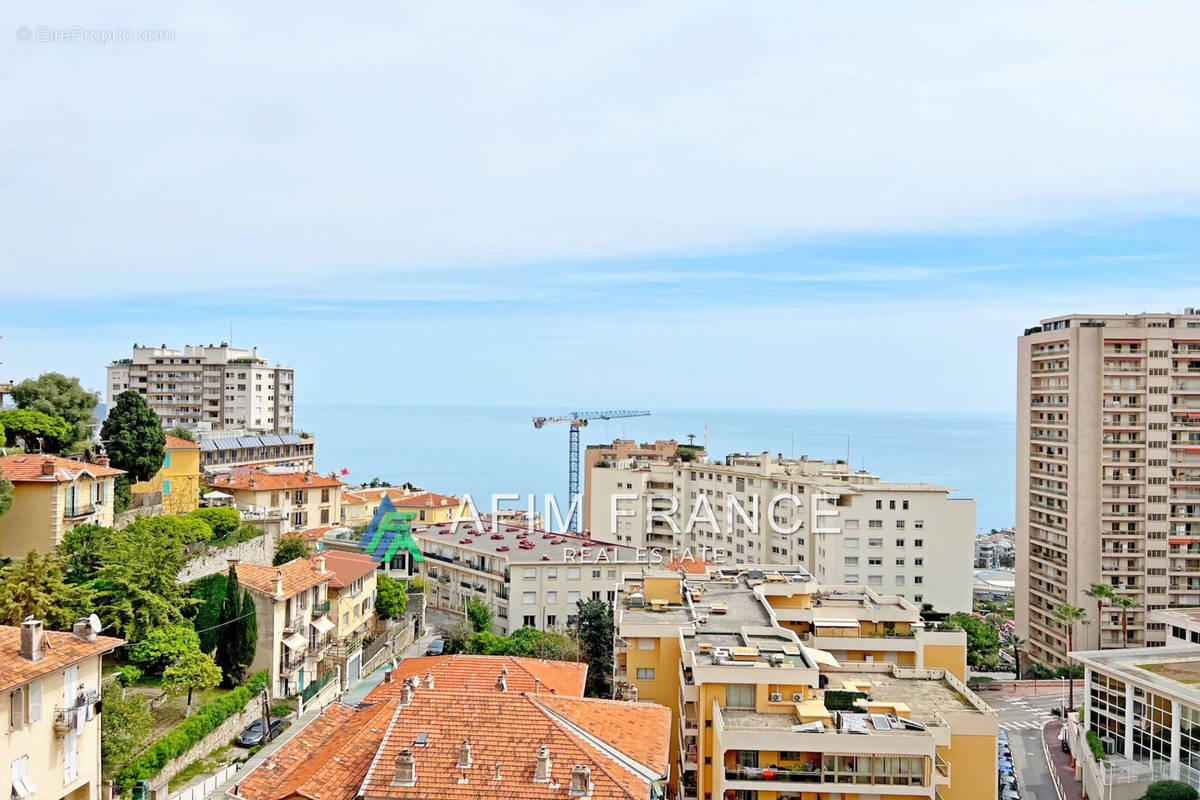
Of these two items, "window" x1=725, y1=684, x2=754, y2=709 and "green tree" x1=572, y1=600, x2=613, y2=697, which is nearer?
"window" x1=725, y1=684, x2=754, y2=709

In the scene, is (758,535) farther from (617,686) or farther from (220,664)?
(220,664)

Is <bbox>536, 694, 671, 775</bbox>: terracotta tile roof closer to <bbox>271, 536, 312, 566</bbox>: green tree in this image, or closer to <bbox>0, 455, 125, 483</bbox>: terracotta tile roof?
<bbox>0, 455, 125, 483</bbox>: terracotta tile roof

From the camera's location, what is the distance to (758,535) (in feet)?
225

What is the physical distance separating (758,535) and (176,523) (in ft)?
147

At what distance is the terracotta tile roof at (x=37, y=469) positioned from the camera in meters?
30.1

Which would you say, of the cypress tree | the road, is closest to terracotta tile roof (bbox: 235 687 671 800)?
the cypress tree

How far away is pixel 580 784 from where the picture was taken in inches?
672

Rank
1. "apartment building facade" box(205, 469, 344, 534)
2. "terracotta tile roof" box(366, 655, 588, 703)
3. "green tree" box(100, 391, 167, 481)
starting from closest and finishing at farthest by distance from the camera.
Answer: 1. "terracotta tile roof" box(366, 655, 588, 703)
2. "green tree" box(100, 391, 167, 481)
3. "apartment building facade" box(205, 469, 344, 534)

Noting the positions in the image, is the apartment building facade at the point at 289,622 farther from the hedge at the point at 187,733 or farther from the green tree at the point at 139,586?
the green tree at the point at 139,586

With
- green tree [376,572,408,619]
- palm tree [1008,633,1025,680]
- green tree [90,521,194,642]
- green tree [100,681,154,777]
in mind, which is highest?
green tree [90,521,194,642]

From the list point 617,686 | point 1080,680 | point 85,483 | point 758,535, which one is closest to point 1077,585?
point 1080,680

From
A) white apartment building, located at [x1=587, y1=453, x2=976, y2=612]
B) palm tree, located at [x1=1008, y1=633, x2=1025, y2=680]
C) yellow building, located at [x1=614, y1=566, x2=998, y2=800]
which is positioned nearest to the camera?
yellow building, located at [x1=614, y1=566, x2=998, y2=800]

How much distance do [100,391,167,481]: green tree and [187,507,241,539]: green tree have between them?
366 cm

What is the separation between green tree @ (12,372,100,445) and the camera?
136 feet
